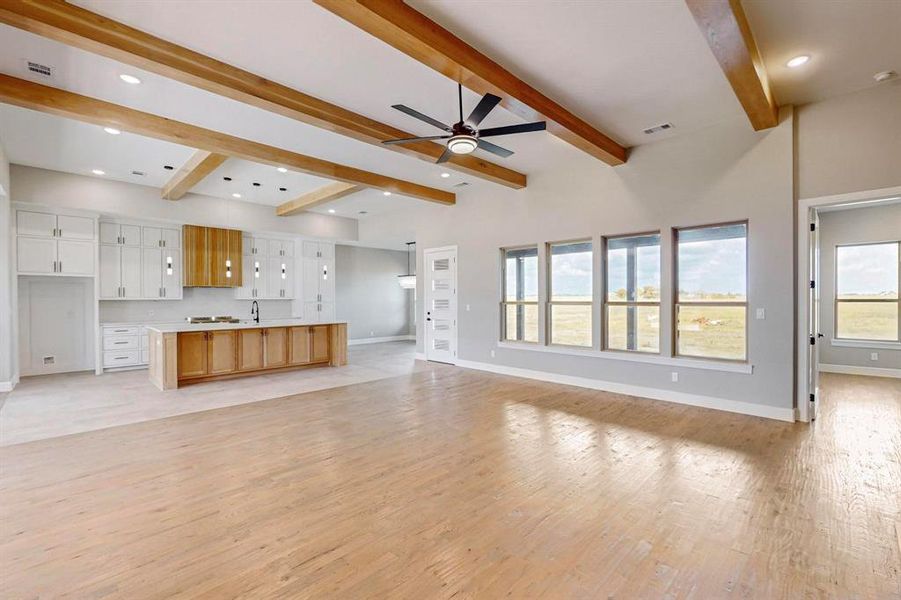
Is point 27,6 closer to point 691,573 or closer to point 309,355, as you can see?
point 691,573

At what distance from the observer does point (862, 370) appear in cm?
682

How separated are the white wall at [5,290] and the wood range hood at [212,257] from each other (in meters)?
2.49

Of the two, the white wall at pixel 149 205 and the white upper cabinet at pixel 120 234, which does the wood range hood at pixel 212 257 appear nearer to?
the white wall at pixel 149 205

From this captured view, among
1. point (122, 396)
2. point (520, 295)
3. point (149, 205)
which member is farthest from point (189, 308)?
point (520, 295)

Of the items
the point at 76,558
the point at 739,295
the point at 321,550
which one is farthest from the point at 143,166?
the point at 739,295

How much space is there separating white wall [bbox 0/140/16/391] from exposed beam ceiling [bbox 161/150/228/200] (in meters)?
1.92

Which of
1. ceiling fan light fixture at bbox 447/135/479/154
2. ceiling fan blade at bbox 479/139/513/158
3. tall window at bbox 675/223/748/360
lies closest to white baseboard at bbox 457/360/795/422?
tall window at bbox 675/223/748/360

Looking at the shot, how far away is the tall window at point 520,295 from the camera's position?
22.5 ft

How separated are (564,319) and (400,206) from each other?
4.42 meters

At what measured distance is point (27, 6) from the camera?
100 inches

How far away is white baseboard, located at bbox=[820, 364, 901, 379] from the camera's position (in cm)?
654

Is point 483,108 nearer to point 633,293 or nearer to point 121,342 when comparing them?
point 633,293

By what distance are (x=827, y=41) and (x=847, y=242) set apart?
5.37 metres

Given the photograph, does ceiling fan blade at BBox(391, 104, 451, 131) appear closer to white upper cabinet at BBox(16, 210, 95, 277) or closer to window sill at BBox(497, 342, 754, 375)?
window sill at BBox(497, 342, 754, 375)
